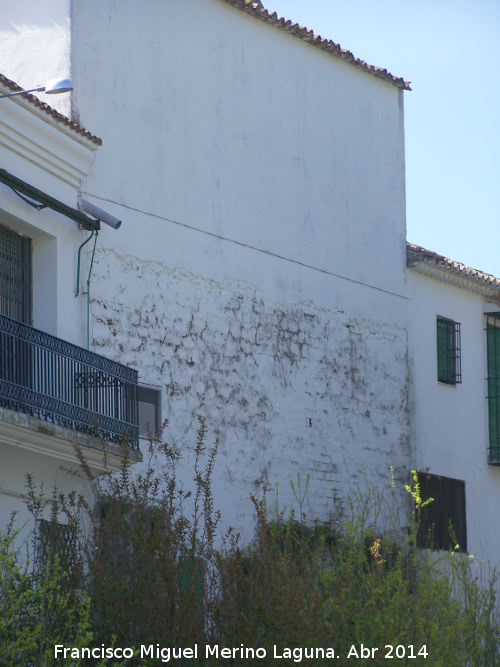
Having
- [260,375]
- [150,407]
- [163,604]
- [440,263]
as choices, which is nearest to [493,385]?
[440,263]

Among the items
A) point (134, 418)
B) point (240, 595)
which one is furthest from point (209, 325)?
point (240, 595)

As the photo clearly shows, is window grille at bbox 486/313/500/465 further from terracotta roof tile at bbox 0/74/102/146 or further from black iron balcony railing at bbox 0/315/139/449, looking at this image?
terracotta roof tile at bbox 0/74/102/146

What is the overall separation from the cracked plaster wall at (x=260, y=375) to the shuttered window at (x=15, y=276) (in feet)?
3.31

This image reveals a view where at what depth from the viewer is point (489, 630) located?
14.2m

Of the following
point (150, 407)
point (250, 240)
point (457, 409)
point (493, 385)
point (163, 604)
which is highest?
point (250, 240)

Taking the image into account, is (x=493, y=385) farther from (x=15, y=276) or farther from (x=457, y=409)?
(x=15, y=276)

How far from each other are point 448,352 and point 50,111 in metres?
9.45

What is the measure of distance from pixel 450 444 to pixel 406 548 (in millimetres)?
2266

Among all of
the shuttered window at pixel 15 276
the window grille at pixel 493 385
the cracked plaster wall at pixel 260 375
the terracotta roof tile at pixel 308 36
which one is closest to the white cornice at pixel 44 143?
the shuttered window at pixel 15 276

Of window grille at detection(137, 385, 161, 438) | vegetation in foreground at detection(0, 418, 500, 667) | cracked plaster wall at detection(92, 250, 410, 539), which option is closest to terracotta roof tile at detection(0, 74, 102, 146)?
cracked plaster wall at detection(92, 250, 410, 539)

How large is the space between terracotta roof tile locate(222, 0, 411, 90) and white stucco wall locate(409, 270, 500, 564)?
332cm

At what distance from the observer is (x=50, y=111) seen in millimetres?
14125

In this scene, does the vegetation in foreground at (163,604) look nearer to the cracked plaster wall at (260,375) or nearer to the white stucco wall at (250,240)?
the cracked plaster wall at (260,375)

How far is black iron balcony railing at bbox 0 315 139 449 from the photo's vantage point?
12.6m
